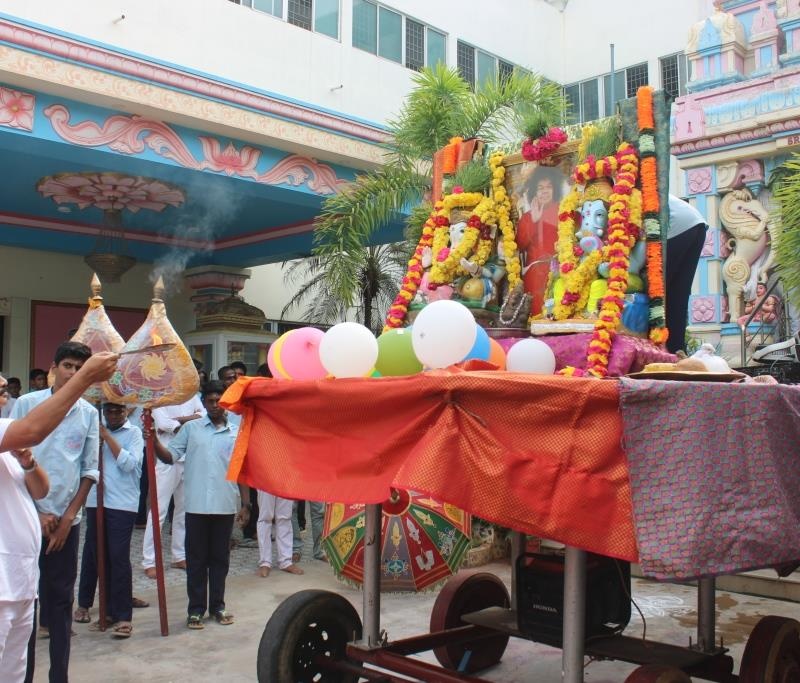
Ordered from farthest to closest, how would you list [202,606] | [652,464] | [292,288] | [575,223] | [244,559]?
1. [292,288]
2. [244,559]
3. [202,606]
4. [575,223]
5. [652,464]

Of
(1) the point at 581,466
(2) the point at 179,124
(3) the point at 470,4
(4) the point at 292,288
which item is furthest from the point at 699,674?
(3) the point at 470,4

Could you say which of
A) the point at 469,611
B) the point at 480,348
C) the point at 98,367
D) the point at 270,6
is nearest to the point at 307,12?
the point at 270,6

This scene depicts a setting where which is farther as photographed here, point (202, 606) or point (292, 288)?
point (292, 288)

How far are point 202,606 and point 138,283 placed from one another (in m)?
10.4

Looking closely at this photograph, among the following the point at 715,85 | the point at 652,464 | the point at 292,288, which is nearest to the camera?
the point at 652,464

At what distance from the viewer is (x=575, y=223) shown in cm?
495

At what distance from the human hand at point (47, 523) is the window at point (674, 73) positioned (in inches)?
602

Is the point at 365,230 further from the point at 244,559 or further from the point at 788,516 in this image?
the point at 788,516

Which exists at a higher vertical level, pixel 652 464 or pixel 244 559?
pixel 652 464

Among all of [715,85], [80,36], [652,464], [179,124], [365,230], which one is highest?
[715,85]

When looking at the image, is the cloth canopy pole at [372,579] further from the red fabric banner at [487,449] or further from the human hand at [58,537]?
the human hand at [58,537]

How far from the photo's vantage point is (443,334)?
11.8ft

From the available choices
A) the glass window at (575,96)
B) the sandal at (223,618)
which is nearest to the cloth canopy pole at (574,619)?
the sandal at (223,618)

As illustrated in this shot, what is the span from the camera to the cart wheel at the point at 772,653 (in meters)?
3.46
